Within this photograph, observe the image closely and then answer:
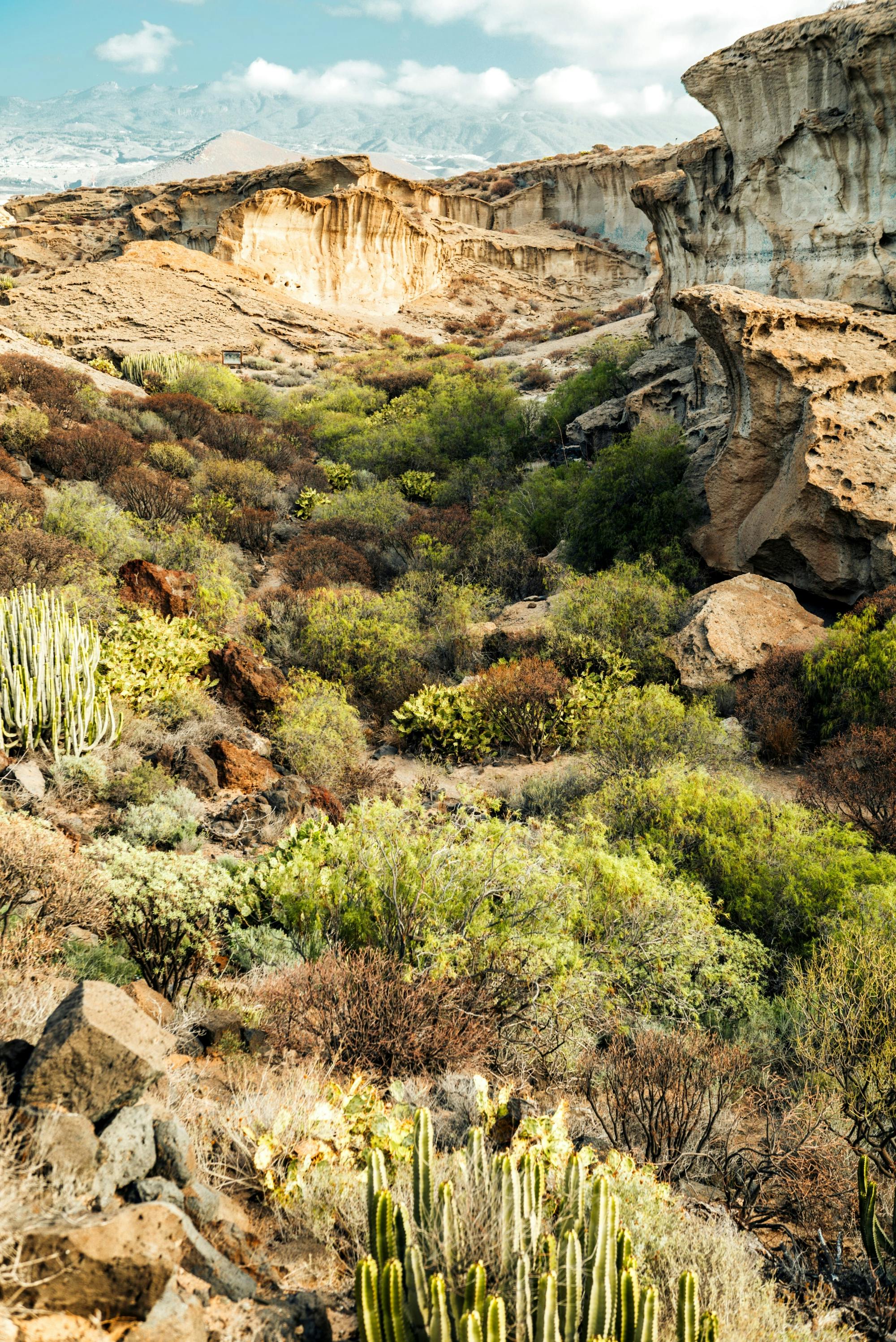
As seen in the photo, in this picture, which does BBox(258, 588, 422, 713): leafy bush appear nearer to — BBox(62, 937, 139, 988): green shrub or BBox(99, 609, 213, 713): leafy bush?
BBox(99, 609, 213, 713): leafy bush

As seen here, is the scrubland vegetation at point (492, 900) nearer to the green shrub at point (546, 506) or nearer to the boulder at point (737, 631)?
the boulder at point (737, 631)

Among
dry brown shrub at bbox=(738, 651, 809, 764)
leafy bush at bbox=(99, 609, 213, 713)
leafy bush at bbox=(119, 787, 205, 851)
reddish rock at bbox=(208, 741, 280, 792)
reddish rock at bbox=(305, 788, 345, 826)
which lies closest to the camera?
leafy bush at bbox=(119, 787, 205, 851)

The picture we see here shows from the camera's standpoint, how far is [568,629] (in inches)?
446

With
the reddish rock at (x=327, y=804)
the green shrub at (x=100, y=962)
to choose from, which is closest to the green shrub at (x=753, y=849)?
the reddish rock at (x=327, y=804)

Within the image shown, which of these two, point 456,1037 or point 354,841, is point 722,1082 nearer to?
point 456,1037

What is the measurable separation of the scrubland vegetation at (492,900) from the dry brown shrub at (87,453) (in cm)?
14

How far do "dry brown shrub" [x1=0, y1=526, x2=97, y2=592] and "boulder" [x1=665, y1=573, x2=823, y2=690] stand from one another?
8.18 metres

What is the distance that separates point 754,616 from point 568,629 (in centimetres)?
259

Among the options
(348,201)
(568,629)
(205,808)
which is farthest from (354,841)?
(348,201)

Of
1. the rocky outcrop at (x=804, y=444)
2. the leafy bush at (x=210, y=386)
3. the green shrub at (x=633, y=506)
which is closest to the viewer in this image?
the rocky outcrop at (x=804, y=444)

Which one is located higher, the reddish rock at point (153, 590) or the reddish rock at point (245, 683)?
the reddish rock at point (153, 590)

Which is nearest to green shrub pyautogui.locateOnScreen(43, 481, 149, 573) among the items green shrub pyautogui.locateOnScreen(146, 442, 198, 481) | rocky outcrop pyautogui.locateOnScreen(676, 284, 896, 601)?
green shrub pyautogui.locateOnScreen(146, 442, 198, 481)

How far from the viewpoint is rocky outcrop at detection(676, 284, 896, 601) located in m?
11.2

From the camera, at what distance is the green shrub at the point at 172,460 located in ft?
53.3
